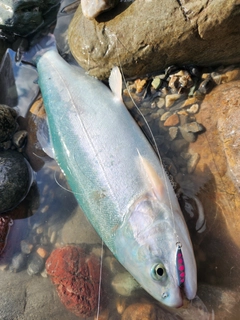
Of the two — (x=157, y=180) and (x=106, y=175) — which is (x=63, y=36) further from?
(x=157, y=180)

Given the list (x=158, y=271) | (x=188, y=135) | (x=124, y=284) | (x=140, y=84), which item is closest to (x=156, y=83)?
(x=140, y=84)

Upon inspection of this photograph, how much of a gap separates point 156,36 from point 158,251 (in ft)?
7.20

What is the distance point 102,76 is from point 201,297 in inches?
107

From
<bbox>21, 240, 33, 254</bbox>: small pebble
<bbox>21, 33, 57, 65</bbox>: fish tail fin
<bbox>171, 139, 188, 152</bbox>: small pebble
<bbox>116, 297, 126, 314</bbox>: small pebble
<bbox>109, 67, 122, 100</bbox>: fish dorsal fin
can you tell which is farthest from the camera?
<bbox>21, 33, 57, 65</bbox>: fish tail fin

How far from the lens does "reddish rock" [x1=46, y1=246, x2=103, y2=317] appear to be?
3.32m

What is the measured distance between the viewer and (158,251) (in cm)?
267

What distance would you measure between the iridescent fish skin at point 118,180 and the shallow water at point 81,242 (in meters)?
0.41

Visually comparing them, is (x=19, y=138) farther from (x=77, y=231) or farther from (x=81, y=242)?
(x=81, y=242)

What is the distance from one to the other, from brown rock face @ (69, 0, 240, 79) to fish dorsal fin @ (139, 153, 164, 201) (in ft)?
4.20

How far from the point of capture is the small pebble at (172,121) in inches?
143

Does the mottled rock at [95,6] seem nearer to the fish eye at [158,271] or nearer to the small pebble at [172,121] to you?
the small pebble at [172,121]

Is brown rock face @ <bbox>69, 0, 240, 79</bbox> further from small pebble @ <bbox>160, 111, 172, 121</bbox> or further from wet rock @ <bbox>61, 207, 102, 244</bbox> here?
wet rock @ <bbox>61, 207, 102, 244</bbox>

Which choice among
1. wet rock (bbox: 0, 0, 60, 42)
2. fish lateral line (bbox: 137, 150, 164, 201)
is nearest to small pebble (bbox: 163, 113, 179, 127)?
fish lateral line (bbox: 137, 150, 164, 201)

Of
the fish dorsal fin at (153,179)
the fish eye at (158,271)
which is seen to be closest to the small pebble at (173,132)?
the fish dorsal fin at (153,179)
